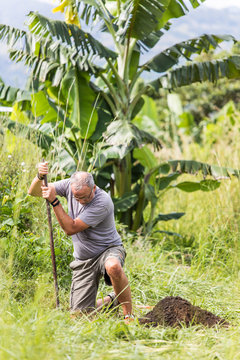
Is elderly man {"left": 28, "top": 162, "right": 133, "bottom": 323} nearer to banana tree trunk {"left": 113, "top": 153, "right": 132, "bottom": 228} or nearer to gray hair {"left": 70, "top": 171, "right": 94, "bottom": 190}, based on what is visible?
gray hair {"left": 70, "top": 171, "right": 94, "bottom": 190}

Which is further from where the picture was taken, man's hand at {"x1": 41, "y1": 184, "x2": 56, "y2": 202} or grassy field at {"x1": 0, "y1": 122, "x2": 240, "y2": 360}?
man's hand at {"x1": 41, "y1": 184, "x2": 56, "y2": 202}

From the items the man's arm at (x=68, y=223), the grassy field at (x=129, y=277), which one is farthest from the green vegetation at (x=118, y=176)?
the man's arm at (x=68, y=223)

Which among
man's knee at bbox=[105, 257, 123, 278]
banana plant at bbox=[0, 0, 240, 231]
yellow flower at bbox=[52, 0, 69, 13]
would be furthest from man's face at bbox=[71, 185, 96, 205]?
yellow flower at bbox=[52, 0, 69, 13]

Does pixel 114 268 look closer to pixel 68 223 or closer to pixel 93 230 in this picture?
pixel 93 230

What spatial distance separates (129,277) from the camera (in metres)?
5.73

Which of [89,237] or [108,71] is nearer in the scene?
[89,237]

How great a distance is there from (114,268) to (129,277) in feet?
4.15

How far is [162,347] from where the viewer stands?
344 cm

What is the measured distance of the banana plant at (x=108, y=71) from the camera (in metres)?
6.88

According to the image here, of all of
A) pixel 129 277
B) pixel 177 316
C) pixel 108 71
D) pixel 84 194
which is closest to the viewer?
pixel 177 316

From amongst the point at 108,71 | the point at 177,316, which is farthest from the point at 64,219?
the point at 108,71

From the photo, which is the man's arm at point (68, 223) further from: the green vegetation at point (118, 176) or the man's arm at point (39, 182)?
the green vegetation at point (118, 176)

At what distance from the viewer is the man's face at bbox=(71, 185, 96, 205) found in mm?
4500

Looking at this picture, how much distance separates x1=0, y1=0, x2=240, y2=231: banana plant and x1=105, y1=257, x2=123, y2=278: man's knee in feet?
7.37
